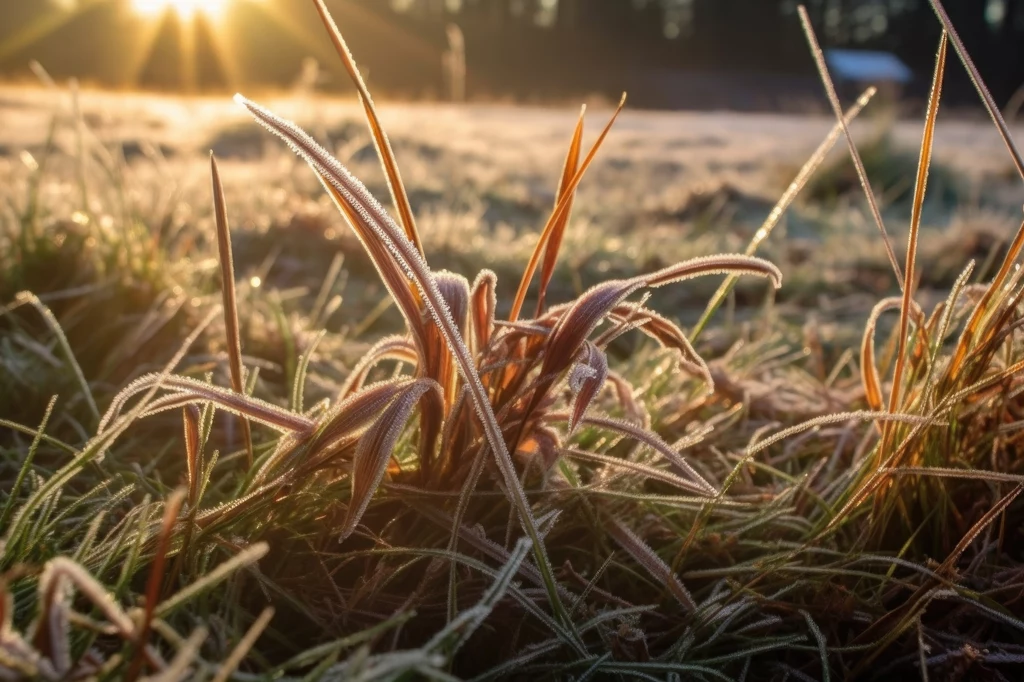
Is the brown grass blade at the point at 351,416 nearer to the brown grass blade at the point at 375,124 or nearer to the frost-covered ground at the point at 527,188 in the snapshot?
the brown grass blade at the point at 375,124

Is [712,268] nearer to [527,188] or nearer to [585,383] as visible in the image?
[585,383]

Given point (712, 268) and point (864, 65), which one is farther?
point (864, 65)

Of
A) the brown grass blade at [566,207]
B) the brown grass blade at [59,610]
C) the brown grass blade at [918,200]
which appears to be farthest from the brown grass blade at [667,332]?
the brown grass blade at [59,610]

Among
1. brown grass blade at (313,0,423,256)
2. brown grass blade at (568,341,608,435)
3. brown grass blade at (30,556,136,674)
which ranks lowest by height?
brown grass blade at (30,556,136,674)

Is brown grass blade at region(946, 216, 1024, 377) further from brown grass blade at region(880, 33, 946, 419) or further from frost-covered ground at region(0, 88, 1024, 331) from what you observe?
frost-covered ground at region(0, 88, 1024, 331)

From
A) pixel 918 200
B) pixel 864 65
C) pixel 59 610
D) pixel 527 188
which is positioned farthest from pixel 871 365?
pixel 864 65

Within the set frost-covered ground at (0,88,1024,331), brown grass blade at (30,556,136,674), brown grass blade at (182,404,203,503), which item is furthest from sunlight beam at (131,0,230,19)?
brown grass blade at (30,556,136,674)

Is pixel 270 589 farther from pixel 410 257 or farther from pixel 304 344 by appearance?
pixel 304 344
